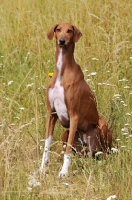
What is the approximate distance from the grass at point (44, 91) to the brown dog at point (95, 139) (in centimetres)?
12

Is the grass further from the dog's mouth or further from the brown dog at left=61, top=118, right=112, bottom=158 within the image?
the dog's mouth

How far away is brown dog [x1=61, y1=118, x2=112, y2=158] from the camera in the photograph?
5715 millimetres

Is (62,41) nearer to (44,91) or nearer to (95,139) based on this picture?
(95,139)

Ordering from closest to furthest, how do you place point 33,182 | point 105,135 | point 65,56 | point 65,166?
1. point 33,182
2. point 65,166
3. point 65,56
4. point 105,135

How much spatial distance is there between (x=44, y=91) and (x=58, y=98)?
1084 millimetres

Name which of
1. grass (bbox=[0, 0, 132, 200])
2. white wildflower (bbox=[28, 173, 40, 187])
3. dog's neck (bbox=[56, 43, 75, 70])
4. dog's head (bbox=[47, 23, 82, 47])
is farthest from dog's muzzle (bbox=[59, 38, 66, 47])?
white wildflower (bbox=[28, 173, 40, 187])

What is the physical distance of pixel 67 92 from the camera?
545 cm

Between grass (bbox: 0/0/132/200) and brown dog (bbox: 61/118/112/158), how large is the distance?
116 mm

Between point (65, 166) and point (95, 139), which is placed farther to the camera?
point (95, 139)

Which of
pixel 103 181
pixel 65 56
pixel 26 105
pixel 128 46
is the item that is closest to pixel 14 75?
pixel 26 105

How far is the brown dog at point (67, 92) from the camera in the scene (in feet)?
17.9

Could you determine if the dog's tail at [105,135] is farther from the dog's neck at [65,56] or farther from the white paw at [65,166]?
the dog's neck at [65,56]

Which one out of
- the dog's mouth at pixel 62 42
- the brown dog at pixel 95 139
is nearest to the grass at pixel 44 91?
the brown dog at pixel 95 139

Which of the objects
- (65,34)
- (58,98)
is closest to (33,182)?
(58,98)
